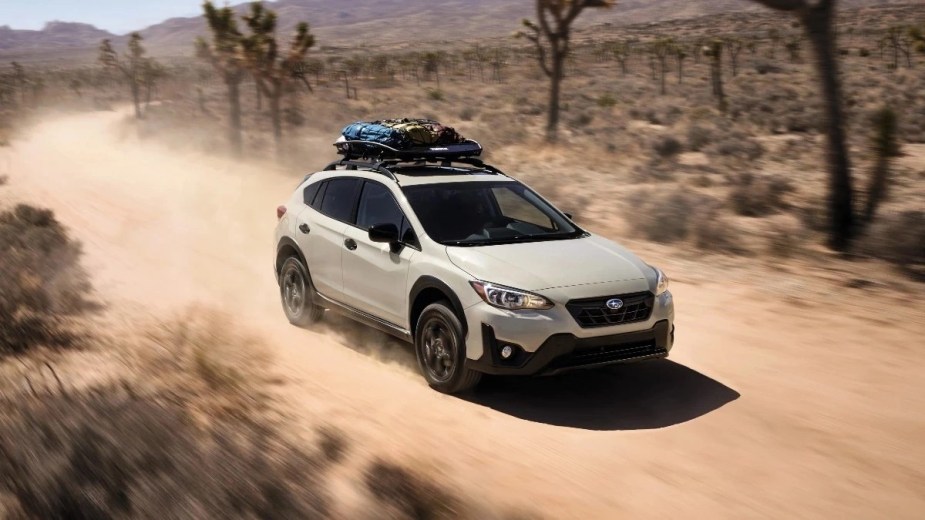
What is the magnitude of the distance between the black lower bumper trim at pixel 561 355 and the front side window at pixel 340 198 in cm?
242

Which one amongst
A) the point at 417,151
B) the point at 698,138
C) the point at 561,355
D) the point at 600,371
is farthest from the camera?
the point at 698,138

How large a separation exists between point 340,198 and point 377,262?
3.99 ft

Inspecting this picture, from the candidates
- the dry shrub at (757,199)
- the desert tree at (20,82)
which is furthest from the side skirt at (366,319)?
the desert tree at (20,82)

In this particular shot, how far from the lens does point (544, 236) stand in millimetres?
7484

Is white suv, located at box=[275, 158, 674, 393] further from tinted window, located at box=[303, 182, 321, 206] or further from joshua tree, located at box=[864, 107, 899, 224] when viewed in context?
joshua tree, located at box=[864, 107, 899, 224]

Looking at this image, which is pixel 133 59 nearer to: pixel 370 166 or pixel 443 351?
pixel 370 166

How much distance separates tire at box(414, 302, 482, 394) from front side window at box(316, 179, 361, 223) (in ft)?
5.55

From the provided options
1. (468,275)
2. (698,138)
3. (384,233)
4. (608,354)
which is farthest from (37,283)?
(698,138)

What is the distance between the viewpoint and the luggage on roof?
848 cm

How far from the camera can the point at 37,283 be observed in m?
9.71

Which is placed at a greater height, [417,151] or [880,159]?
[417,151]

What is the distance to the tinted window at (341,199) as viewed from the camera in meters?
8.38

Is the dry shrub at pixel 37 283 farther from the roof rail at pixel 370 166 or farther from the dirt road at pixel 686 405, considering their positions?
the roof rail at pixel 370 166

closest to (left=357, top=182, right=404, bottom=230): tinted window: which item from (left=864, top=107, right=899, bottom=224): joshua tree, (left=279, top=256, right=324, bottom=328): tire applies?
(left=279, top=256, right=324, bottom=328): tire
